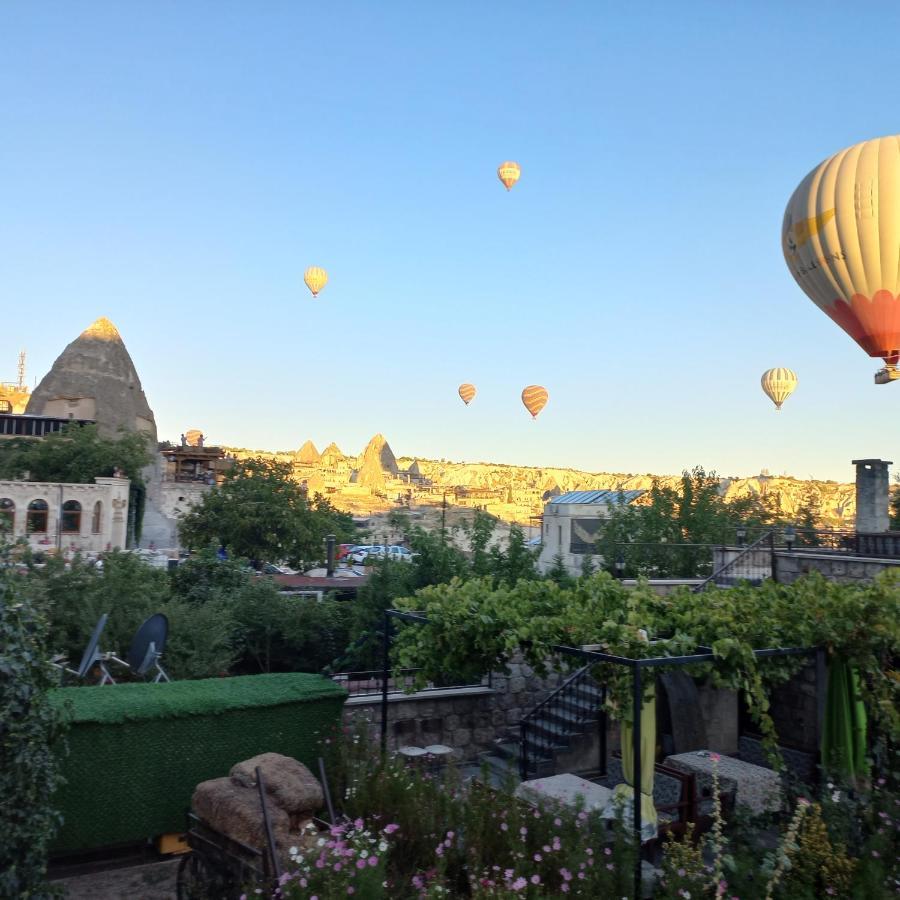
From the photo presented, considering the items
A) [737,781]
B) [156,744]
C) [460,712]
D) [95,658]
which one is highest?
[95,658]

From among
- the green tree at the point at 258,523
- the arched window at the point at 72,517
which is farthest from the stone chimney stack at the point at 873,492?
the arched window at the point at 72,517

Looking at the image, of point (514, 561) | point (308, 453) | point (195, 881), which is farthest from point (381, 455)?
point (195, 881)

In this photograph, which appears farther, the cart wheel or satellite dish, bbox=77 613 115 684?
satellite dish, bbox=77 613 115 684

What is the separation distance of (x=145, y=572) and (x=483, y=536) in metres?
7.84

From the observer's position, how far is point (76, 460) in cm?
4188

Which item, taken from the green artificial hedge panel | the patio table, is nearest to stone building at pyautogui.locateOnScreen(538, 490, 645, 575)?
the patio table

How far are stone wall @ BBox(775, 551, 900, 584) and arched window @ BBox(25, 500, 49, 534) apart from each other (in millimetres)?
29664

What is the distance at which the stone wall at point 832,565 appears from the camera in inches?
553

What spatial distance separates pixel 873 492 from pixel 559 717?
11227mm

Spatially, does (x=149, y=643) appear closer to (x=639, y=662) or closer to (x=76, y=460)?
(x=639, y=662)

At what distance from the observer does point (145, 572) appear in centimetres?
1507

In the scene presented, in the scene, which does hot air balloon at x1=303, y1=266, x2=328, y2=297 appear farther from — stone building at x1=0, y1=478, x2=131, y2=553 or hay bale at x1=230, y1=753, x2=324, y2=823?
hay bale at x1=230, y1=753, x2=324, y2=823

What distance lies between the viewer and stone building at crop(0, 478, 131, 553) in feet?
109

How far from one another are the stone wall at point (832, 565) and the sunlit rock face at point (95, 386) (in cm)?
6119
